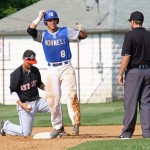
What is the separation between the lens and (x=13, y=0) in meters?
44.0

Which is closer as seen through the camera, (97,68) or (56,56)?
(56,56)

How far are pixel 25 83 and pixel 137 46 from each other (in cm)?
314

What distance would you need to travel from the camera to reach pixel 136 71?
11.9 meters

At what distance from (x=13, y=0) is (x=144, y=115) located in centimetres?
3278

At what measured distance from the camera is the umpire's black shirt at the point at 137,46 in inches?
463

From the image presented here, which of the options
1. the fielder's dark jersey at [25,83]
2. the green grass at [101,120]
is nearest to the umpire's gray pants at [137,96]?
the green grass at [101,120]

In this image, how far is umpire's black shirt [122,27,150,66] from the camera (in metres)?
11.8

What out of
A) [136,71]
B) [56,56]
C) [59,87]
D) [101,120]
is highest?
[56,56]

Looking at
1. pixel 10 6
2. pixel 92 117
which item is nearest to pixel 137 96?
pixel 92 117

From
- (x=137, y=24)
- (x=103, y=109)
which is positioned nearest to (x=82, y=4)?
(x=103, y=109)

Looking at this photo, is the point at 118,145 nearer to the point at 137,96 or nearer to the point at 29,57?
the point at 137,96

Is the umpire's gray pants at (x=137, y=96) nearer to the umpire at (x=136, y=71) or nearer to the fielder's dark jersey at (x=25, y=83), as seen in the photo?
the umpire at (x=136, y=71)

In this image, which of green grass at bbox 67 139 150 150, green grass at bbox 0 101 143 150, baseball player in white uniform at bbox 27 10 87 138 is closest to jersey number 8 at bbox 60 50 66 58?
baseball player in white uniform at bbox 27 10 87 138

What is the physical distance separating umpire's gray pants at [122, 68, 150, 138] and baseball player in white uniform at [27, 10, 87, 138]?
1.46 meters
